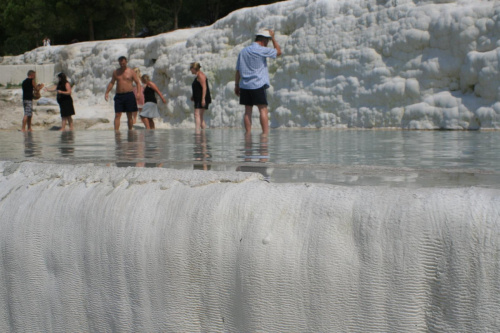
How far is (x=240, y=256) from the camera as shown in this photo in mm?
2109

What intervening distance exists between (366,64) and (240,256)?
9.30 meters

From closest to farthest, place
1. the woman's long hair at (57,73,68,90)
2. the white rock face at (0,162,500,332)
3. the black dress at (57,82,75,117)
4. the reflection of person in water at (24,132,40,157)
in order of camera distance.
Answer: the white rock face at (0,162,500,332)
the reflection of person in water at (24,132,40,157)
the woman's long hair at (57,73,68,90)
the black dress at (57,82,75,117)

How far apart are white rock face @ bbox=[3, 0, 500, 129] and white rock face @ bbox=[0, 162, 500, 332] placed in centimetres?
799

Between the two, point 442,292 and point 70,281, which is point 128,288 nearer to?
point 70,281

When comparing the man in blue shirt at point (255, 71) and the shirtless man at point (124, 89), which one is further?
the shirtless man at point (124, 89)

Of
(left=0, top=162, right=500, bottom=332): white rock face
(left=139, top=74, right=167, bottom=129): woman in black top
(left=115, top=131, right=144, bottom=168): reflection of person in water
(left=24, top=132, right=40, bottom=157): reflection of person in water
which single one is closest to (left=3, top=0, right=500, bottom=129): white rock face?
(left=139, top=74, right=167, bottom=129): woman in black top

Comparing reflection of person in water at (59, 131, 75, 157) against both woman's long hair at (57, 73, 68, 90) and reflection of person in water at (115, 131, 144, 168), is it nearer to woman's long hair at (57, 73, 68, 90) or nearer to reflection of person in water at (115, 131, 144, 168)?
reflection of person in water at (115, 131, 144, 168)

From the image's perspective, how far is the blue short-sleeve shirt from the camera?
24.2ft

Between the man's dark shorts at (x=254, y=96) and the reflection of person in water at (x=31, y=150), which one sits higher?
the man's dark shorts at (x=254, y=96)

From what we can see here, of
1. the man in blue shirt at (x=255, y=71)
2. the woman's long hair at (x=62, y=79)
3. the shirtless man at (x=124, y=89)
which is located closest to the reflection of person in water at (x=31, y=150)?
the man in blue shirt at (x=255, y=71)

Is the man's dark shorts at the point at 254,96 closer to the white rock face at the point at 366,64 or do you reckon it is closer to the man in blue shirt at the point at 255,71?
the man in blue shirt at the point at 255,71

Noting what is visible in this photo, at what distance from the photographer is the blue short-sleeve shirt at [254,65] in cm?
738

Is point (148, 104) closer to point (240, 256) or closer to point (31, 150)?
point (31, 150)

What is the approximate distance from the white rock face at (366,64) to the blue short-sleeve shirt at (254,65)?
12.4ft
